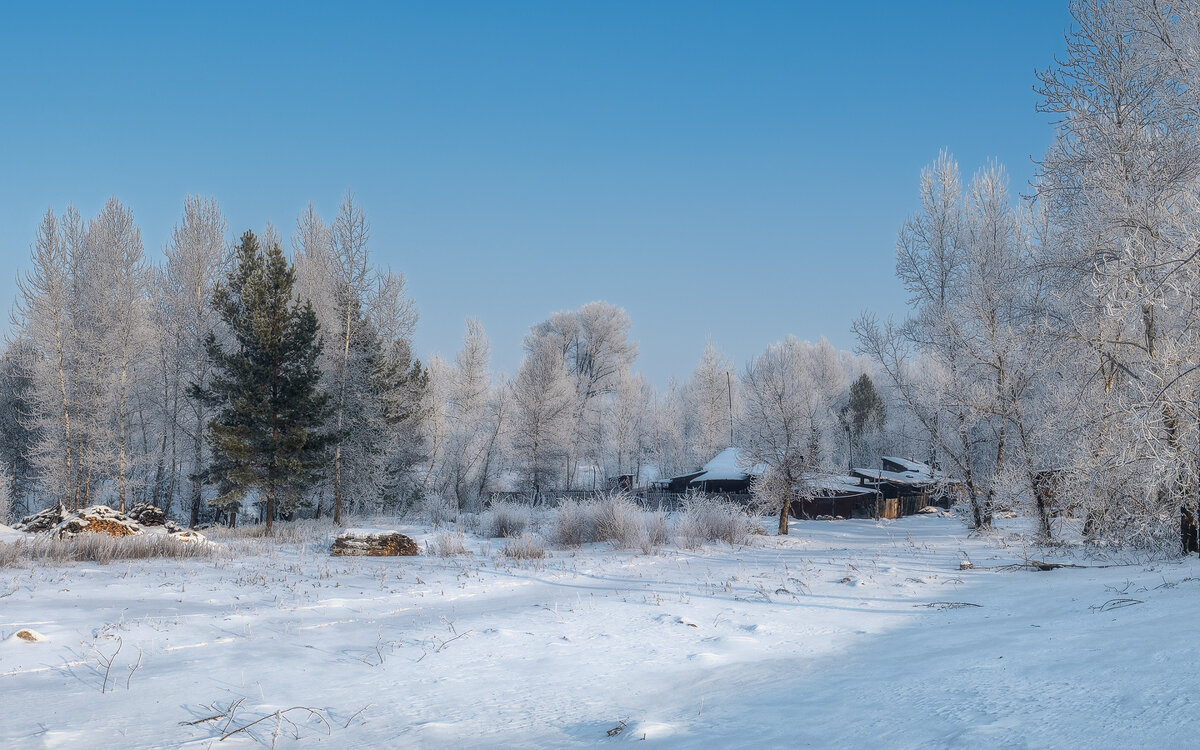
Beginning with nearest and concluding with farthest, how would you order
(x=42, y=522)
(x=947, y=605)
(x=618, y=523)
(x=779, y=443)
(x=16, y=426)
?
(x=947, y=605) < (x=618, y=523) < (x=42, y=522) < (x=779, y=443) < (x=16, y=426)

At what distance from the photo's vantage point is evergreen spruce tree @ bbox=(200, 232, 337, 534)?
20.4 meters

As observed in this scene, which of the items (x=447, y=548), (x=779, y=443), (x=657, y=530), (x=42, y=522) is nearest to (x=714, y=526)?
(x=657, y=530)

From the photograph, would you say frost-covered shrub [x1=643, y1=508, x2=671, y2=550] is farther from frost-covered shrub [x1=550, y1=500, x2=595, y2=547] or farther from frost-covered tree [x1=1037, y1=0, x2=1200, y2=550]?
frost-covered tree [x1=1037, y1=0, x2=1200, y2=550]

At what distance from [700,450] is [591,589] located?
47.5m

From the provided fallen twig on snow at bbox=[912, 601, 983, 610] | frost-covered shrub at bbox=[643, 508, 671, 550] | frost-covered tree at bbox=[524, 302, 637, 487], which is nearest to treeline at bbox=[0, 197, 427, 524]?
frost-covered shrub at bbox=[643, 508, 671, 550]

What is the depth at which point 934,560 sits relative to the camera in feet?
39.7

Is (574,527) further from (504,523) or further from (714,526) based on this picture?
(714,526)

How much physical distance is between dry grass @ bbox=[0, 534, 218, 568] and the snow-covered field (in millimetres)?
1079

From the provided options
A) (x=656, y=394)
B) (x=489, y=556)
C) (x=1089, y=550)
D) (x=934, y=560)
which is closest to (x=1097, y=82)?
(x=1089, y=550)

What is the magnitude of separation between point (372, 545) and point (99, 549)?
4.65 meters

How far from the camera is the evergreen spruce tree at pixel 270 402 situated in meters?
20.4

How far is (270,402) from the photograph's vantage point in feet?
67.6

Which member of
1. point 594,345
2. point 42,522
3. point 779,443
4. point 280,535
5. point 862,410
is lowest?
point 280,535

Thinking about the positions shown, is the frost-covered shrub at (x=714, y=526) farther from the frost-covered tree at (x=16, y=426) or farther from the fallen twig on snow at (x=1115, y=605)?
the frost-covered tree at (x=16, y=426)
